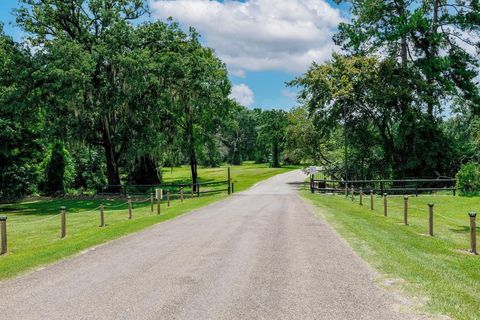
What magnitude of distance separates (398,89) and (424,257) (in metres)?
28.0

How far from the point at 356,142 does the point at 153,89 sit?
19767 millimetres

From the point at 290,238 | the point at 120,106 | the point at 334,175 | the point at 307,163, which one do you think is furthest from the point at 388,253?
the point at 307,163

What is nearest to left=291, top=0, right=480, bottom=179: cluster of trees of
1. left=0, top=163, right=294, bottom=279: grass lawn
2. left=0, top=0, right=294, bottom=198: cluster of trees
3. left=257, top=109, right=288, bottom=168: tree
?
left=0, top=0, right=294, bottom=198: cluster of trees

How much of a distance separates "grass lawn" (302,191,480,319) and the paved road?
56cm

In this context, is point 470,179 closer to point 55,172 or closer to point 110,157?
point 110,157

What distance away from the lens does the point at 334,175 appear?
154 feet

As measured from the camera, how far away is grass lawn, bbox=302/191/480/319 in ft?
22.4

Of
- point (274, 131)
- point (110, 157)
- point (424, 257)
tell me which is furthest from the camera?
point (274, 131)

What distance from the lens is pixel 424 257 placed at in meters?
10.2

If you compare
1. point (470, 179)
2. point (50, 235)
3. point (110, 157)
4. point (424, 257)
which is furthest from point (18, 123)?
point (424, 257)

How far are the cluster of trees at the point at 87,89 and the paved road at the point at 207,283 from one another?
1898 cm

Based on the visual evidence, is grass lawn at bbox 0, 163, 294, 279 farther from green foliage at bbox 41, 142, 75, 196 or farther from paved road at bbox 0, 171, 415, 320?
green foliage at bbox 41, 142, 75, 196

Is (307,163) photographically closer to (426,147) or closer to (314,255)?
(426,147)

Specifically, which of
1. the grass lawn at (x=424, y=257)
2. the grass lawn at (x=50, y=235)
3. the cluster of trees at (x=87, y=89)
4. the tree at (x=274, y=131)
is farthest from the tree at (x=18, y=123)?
the tree at (x=274, y=131)
